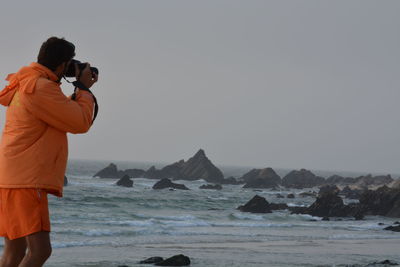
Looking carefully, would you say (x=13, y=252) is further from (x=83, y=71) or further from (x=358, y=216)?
(x=358, y=216)

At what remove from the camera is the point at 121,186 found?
68.4 meters

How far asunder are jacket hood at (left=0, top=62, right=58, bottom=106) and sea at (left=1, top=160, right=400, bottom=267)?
12.5 metres

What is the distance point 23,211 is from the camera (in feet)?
12.5

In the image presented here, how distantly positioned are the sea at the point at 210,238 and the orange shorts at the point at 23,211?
1243 cm

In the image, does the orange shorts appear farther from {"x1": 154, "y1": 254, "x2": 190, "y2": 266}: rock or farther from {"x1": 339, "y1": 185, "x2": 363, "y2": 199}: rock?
{"x1": 339, "y1": 185, "x2": 363, "y2": 199}: rock

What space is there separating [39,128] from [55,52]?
16.1 inches

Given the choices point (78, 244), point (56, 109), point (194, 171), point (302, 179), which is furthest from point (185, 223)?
point (302, 179)

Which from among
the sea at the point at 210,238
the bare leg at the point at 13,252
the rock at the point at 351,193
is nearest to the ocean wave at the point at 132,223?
the sea at the point at 210,238

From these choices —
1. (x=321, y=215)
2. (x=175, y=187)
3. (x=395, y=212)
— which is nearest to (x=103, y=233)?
(x=321, y=215)

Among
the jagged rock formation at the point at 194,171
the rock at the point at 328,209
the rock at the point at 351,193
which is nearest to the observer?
the rock at the point at 328,209

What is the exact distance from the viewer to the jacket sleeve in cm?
378

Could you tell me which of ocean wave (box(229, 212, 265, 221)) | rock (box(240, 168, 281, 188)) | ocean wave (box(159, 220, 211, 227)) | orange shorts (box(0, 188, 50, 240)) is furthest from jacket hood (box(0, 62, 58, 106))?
rock (box(240, 168, 281, 188))

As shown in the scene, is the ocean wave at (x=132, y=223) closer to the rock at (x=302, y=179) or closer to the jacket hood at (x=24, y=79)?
the jacket hood at (x=24, y=79)

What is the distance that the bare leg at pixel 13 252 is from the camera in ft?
12.9
